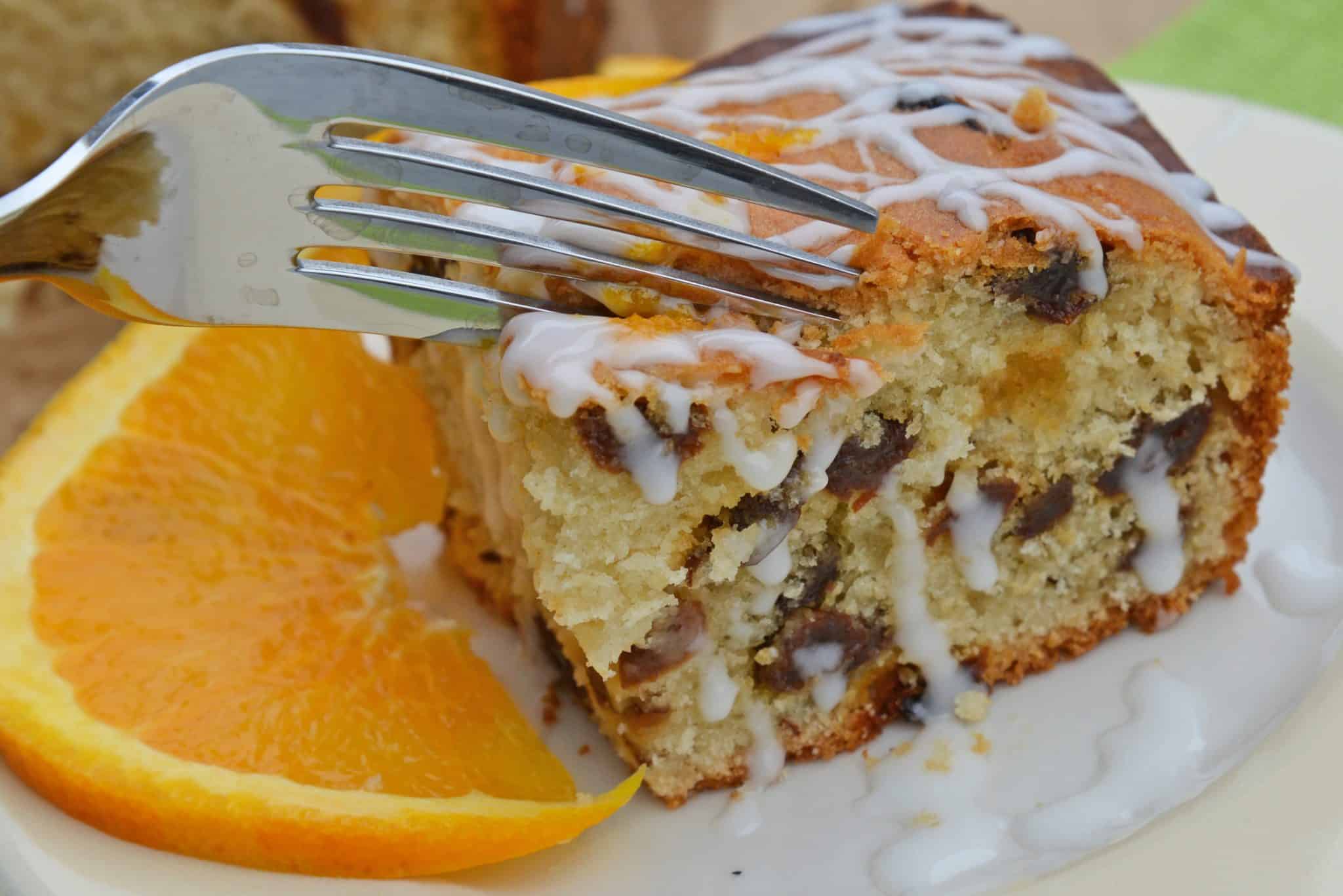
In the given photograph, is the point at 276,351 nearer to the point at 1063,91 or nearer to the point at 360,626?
the point at 360,626

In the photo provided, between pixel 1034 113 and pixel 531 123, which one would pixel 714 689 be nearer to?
pixel 531 123

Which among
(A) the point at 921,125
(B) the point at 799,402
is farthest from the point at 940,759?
(A) the point at 921,125

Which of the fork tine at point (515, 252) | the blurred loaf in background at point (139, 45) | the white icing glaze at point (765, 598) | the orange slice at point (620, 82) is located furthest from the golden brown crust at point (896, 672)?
the blurred loaf in background at point (139, 45)

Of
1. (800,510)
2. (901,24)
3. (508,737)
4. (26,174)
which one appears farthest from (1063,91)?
(26,174)

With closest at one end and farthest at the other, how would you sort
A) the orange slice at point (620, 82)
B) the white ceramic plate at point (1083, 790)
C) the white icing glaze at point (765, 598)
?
1. the white ceramic plate at point (1083, 790)
2. the white icing glaze at point (765, 598)
3. the orange slice at point (620, 82)

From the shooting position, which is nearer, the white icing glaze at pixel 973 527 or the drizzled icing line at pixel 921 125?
the drizzled icing line at pixel 921 125

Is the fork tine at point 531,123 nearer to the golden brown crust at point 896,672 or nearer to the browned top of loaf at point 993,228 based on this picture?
the browned top of loaf at point 993,228
